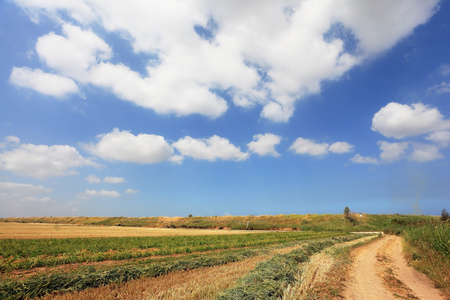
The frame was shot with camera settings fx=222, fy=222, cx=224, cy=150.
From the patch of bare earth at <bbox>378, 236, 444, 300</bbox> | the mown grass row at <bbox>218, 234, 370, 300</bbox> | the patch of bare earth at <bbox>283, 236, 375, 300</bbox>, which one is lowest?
the patch of bare earth at <bbox>378, 236, 444, 300</bbox>

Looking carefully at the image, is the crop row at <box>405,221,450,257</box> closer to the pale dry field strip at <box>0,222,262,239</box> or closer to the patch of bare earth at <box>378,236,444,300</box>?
the patch of bare earth at <box>378,236,444,300</box>

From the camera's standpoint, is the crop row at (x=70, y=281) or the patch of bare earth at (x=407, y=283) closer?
the crop row at (x=70, y=281)

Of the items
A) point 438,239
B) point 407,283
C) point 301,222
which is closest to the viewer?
point 407,283

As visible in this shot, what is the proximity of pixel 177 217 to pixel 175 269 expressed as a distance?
328 feet

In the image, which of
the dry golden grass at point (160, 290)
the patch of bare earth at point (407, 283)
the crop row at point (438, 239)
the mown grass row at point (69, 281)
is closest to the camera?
the dry golden grass at point (160, 290)

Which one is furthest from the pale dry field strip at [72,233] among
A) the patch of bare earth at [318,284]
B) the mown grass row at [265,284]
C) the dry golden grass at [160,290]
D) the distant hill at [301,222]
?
the mown grass row at [265,284]

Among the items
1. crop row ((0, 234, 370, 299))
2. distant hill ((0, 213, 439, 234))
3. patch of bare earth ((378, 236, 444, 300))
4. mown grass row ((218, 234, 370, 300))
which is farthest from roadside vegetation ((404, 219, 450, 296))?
distant hill ((0, 213, 439, 234))

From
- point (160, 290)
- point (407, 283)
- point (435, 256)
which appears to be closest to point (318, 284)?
point (407, 283)

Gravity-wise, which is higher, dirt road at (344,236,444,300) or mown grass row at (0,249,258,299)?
mown grass row at (0,249,258,299)

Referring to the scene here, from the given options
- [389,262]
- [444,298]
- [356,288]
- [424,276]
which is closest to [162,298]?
[356,288]

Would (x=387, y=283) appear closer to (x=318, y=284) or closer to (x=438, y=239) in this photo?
(x=318, y=284)

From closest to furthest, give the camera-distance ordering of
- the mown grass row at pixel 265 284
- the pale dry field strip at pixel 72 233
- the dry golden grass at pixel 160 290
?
the mown grass row at pixel 265 284
the dry golden grass at pixel 160 290
the pale dry field strip at pixel 72 233

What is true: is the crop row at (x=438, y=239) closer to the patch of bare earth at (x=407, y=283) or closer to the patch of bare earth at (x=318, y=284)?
the patch of bare earth at (x=407, y=283)

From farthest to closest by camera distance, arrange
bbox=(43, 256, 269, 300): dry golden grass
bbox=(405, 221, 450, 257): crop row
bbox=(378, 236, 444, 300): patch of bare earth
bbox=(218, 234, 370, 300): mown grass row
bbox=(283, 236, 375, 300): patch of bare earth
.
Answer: bbox=(405, 221, 450, 257): crop row, bbox=(378, 236, 444, 300): patch of bare earth, bbox=(283, 236, 375, 300): patch of bare earth, bbox=(43, 256, 269, 300): dry golden grass, bbox=(218, 234, 370, 300): mown grass row
